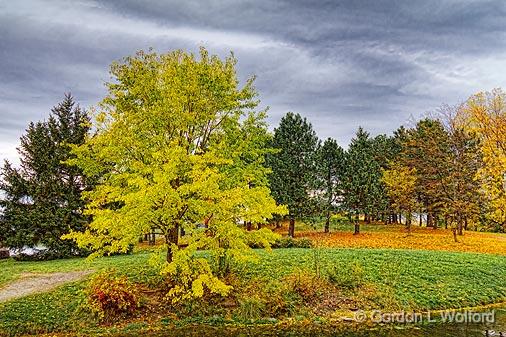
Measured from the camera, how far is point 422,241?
129 ft

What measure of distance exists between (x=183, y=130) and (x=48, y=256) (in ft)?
63.1

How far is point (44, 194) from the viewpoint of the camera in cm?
3109

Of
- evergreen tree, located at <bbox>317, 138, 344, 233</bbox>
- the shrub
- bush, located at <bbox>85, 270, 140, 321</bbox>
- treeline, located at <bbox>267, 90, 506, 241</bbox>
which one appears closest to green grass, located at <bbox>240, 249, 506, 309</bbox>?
the shrub

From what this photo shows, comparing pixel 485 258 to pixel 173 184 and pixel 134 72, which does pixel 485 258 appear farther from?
pixel 134 72

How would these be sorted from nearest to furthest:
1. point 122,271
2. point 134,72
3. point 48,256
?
point 134,72 → point 122,271 → point 48,256

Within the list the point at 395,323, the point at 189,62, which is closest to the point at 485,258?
the point at 395,323

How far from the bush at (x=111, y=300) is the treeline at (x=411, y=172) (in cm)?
2707

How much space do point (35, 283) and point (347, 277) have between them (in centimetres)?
1531

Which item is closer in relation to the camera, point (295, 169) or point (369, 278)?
point (369, 278)

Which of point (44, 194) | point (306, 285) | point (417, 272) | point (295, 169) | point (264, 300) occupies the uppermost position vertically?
point (295, 169)

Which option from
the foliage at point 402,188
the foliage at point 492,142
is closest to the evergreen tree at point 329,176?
the foliage at point 402,188

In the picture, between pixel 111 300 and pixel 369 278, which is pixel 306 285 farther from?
pixel 111 300

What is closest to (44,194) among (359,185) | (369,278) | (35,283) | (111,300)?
(35,283)

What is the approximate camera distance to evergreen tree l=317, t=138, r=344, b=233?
4444 cm
